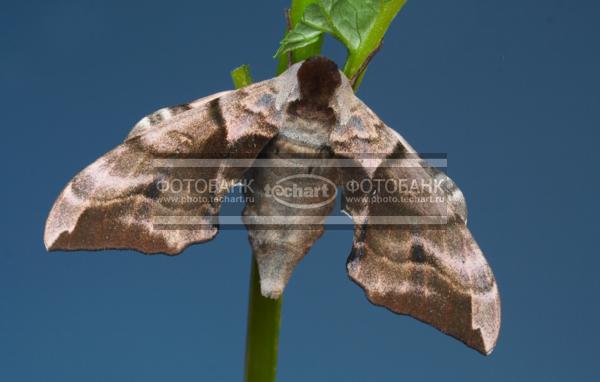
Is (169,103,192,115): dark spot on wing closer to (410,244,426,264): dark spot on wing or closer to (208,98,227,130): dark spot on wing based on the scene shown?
(208,98,227,130): dark spot on wing

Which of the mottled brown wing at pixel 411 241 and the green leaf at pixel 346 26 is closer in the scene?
the green leaf at pixel 346 26

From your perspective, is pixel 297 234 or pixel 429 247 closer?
pixel 297 234

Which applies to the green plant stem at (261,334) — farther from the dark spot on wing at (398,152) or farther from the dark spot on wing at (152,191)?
the dark spot on wing at (398,152)

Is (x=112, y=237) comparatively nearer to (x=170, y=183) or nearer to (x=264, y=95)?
(x=170, y=183)

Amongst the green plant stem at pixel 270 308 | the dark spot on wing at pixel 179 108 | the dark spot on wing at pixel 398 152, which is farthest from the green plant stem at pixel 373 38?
the dark spot on wing at pixel 179 108

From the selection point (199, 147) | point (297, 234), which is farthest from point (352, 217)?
point (199, 147)

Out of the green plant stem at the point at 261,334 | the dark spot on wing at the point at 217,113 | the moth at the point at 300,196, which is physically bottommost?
the green plant stem at the point at 261,334
